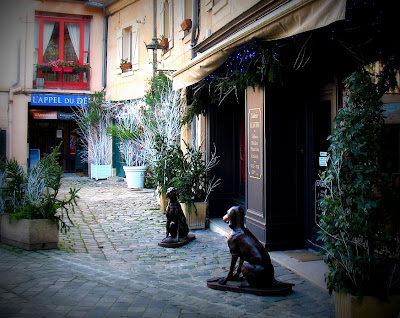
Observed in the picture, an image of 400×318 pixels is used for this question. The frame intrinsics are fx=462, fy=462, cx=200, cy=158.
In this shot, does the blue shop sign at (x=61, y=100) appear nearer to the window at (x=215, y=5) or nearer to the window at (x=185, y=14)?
the window at (x=185, y=14)

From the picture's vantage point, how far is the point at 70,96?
1953 cm

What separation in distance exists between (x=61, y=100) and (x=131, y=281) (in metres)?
15.6

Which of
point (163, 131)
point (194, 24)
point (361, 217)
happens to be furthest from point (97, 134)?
point (361, 217)

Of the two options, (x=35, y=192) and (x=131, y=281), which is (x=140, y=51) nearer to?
(x=35, y=192)

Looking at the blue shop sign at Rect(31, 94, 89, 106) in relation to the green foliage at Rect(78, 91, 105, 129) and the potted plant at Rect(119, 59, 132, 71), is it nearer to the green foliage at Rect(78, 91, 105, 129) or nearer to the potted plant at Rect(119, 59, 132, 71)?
the green foliage at Rect(78, 91, 105, 129)

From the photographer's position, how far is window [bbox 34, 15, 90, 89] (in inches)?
782

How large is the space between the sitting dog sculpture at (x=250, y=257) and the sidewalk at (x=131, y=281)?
177 millimetres

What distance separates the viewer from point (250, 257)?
477cm

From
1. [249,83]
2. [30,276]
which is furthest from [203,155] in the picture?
[30,276]

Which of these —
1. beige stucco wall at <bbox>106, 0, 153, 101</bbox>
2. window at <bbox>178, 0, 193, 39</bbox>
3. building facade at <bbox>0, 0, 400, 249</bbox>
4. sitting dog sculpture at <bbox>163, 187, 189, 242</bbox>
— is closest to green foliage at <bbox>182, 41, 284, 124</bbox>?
building facade at <bbox>0, 0, 400, 249</bbox>

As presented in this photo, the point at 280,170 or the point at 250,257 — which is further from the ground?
the point at 280,170

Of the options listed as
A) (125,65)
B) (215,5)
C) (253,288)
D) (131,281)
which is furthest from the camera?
(125,65)

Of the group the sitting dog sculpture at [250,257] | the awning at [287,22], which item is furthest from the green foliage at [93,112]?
the sitting dog sculpture at [250,257]

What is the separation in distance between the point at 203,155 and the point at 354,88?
5.75 m
